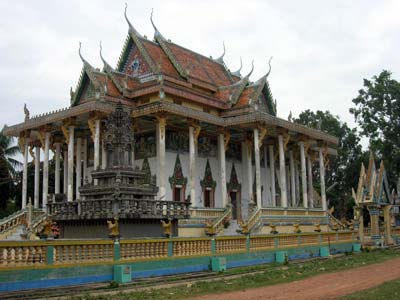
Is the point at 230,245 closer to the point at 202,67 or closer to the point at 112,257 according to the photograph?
the point at 112,257

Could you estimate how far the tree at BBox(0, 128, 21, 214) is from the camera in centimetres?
3324

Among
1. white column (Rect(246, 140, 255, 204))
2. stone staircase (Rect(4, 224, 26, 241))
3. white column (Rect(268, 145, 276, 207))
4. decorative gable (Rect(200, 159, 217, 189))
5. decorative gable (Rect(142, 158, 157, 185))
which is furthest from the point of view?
white column (Rect(268, 145, 276, 207))

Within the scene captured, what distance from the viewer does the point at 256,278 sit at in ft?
39.5

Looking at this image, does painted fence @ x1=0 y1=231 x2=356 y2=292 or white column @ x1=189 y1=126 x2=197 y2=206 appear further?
white column @ x1=189 y1=126 x2=197 y2=206

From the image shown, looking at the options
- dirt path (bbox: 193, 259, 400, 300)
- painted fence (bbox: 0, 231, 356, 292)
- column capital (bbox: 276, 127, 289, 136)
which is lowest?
dirt path (bbox: 193, 259, 400, 300)

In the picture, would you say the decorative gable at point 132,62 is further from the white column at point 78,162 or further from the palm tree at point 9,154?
the palm tree at point 9,154

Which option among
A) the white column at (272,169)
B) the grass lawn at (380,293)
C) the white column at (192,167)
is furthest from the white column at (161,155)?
the grass lawn at (380,293)

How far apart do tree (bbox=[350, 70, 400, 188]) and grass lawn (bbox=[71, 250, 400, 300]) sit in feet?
70.8

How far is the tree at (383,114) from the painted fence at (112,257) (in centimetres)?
2443

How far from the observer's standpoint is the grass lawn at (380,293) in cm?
853

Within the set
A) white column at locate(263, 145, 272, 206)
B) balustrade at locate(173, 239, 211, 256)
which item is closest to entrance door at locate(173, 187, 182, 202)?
white column at locate(263, 145, 272, 206)

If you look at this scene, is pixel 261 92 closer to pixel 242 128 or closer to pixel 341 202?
pixel 242 128

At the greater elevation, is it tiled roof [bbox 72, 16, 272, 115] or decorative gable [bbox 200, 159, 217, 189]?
tiled roof [bbox 72, 16, 272, 115]

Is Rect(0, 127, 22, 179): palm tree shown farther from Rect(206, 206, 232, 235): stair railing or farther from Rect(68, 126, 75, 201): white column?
Rect(206, 206, 232, 235): stair railing
